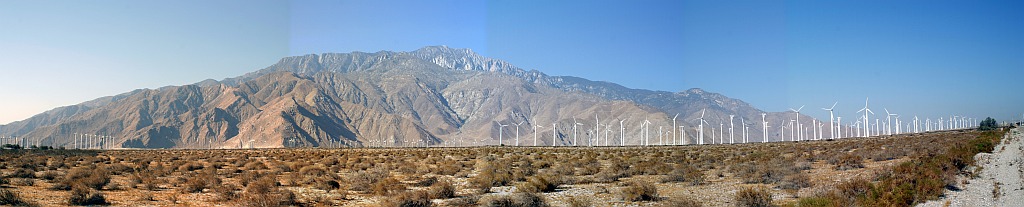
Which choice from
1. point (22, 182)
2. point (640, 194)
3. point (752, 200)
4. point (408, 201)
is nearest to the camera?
point (752, 200)

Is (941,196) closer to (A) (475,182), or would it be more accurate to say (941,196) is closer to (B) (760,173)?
(B) (760,173)

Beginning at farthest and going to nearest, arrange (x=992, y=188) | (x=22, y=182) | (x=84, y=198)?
(x=22, y=182) < (x=84, y=198) < (x=992, y=188)

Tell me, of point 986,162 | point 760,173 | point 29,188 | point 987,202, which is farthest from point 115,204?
point 986,162

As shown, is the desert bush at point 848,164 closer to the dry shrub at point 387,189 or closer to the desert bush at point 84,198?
the dry shrub at point 387,189

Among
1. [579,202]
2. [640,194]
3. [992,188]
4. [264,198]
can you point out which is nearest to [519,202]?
[579,202]

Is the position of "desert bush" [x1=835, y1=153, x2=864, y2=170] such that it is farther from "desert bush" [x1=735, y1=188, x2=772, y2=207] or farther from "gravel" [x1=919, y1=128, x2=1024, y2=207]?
"desert bush" [x1=735, y1=188, x2=772, y2=207]

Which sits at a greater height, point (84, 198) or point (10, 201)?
point (10, 201)

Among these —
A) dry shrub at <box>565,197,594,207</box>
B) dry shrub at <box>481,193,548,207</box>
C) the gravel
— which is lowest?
dry shrub at <box>565,197,594,207</box>

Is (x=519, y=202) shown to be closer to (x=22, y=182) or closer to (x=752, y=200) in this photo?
(x=752, y=200)

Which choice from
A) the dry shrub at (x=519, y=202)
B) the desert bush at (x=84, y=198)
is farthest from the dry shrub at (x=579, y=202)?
the desert bush at (x=84, y=198)

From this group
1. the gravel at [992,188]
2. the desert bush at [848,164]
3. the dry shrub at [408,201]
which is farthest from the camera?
the desert bush at [848,164]

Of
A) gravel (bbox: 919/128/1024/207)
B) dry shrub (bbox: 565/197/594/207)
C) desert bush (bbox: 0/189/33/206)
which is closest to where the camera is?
gravel (bbox: 919/128/1024/207)

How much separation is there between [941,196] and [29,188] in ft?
88.7

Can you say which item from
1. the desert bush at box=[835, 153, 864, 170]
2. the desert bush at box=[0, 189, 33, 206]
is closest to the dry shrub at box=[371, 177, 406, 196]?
the desert bush at box=[0, 189, 33, 206]
